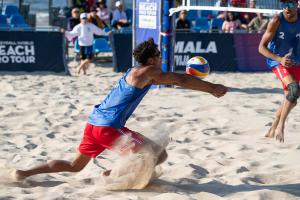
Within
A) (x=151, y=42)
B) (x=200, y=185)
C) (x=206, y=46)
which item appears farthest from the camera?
(x=206, y=46)

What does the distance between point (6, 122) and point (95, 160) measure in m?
2.11

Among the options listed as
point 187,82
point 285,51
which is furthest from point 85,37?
point 187,82

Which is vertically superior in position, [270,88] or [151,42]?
[151,42]

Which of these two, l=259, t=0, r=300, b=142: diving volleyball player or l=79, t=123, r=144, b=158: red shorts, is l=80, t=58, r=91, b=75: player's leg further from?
l=79, t=123, r=144, b=158: red shorts

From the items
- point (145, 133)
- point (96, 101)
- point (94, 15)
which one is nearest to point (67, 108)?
point (96, 101)

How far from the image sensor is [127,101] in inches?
182

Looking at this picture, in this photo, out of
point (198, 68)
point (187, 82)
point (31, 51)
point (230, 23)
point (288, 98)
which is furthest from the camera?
point (230, 23)

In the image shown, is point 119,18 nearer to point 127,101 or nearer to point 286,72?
point 286,72

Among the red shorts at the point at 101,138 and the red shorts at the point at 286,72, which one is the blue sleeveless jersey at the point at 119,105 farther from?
the red shorts at the point at 286,72

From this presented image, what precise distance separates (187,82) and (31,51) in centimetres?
838

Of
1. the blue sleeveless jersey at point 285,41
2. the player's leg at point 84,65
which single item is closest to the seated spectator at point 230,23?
the player's leg at point 84,65

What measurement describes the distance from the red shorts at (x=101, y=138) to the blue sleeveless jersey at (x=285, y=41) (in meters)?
2.48

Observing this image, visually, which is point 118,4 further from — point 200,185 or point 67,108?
point 200,185

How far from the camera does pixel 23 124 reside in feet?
24.1
